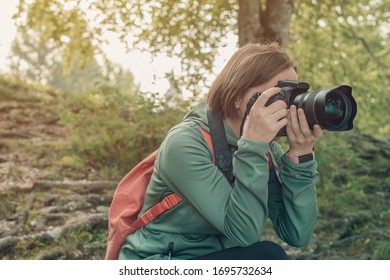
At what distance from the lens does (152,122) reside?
5305mm

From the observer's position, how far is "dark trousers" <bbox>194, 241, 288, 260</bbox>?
2.14m

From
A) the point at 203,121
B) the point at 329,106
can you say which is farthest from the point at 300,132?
the point at 203,121

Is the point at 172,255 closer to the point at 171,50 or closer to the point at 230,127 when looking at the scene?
the point at 230,127

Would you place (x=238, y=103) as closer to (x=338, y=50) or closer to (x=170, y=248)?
(x=170, y=248)

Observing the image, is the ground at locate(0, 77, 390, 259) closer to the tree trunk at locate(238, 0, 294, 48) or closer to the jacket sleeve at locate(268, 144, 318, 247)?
the tree trunk at locate(238, 0, 294, 48)

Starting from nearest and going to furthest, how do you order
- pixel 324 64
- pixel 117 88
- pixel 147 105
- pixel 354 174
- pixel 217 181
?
1. pixel 217 181
2. pixel 147 105
3. pixel 117 88
4. pixel 324 64
5. pixel 354 174

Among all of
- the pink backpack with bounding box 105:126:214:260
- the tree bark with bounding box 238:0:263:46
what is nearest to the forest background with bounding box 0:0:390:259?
the tree bark with bounding box 238:0:263:46

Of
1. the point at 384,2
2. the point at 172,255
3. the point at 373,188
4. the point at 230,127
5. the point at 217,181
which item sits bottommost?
the point at 373,188

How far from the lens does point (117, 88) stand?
226 inches

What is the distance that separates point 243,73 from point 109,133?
12.7ft

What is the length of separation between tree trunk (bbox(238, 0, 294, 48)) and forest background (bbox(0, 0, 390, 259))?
0.01m

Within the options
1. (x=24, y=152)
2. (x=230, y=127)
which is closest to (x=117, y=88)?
(x=24, y=152)

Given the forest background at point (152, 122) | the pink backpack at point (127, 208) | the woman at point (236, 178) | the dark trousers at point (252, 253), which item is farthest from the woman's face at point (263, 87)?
the forest background at point (152, 122)

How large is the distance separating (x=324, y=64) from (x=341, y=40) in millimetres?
964
